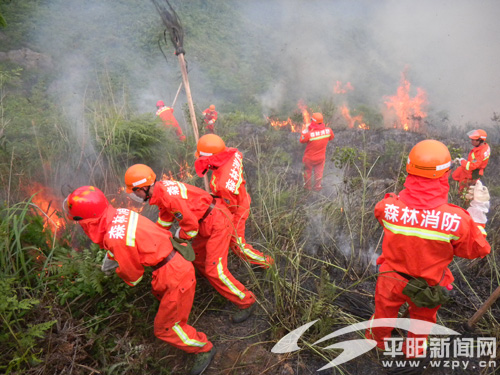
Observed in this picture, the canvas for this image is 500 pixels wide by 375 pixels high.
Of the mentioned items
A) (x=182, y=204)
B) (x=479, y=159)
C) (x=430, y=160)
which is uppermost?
(x=430, y=160)

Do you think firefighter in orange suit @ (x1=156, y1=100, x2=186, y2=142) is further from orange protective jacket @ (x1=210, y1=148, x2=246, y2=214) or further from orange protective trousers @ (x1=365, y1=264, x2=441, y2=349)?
orange protective trousers @ (x1=365, y1=264, x2=441, y2=349)

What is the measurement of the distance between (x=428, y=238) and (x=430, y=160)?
617 millimetres

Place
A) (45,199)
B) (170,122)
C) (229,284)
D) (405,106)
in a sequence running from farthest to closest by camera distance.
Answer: (405,106) → (170,122) → (45,199) → (229,284)

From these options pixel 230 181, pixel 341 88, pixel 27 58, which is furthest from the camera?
pixel 341 88

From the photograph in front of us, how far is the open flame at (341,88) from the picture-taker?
18023 millimetres

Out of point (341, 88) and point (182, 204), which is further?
point (341, 88)

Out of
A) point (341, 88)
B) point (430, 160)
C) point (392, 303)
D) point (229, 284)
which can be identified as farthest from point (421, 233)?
point (341, 88)

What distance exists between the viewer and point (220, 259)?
11.1 ft

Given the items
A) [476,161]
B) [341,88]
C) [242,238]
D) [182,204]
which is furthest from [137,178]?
[341,88]

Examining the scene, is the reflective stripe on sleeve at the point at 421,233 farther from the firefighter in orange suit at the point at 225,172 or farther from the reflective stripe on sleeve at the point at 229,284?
the reflective stripe on sleeve at the point at 229,284

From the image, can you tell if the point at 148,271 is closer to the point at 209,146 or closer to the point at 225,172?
the point at 225,172

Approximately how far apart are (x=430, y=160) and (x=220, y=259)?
2209mm

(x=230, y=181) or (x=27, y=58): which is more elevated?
(x=27, y=58)

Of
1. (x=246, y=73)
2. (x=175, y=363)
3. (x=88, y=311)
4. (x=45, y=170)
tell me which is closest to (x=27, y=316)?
(x=88, y=311)
